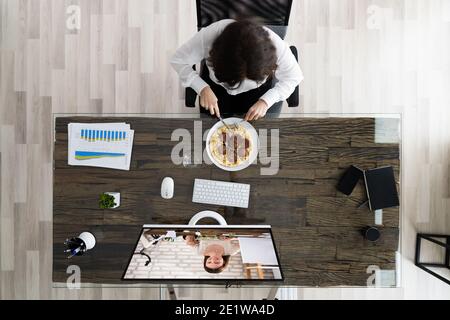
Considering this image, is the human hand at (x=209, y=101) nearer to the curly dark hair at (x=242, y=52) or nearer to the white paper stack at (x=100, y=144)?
the curly dark hair at (x=242, y=52)

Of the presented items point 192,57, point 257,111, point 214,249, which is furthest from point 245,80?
point 214,249

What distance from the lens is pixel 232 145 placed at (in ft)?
4.80

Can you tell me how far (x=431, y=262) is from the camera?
6.81ft

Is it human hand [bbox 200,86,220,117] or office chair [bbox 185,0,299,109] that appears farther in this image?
human hand [bbox 200,86,220,117]

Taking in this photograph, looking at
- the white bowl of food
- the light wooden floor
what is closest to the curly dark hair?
the white bowl of food

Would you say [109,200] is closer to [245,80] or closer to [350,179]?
[245,80]

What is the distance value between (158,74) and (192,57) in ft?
2.05

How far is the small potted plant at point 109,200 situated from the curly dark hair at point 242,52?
0.69 meters

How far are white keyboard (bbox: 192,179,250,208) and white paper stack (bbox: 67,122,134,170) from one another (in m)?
0.34

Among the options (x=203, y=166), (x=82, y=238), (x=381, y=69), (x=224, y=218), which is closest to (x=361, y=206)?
(x=224, y=218)

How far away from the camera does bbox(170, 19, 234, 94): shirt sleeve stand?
1450 millimetres

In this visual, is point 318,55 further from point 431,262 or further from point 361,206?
point 431,262

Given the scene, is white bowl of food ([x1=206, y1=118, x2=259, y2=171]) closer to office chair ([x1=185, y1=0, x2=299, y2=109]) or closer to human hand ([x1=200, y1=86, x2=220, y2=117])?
human hand ([x1=200, y1=86, x2=220, y2=117])

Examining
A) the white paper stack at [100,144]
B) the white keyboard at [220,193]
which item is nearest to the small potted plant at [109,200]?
the white paper stack at [100,144]
